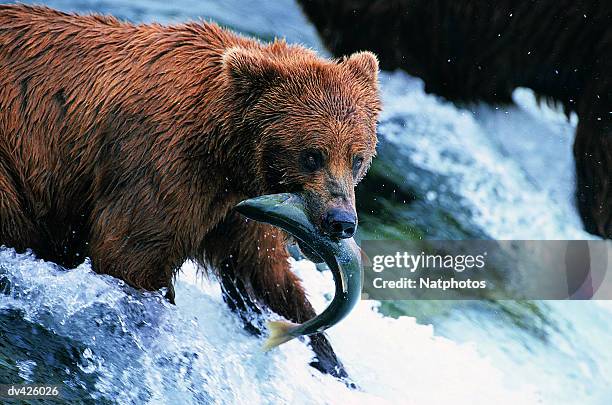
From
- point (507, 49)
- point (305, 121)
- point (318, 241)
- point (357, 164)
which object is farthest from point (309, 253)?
point (507, 49)

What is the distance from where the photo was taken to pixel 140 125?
502 cm

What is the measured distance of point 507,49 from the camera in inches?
319

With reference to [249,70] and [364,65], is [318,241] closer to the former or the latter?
[249,70]

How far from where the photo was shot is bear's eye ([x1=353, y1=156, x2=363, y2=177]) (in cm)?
481

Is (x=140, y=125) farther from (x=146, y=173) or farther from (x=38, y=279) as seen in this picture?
(x=38, y=279)

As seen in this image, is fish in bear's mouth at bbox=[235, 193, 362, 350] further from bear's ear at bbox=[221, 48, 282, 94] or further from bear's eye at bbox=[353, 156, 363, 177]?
bear's ear at bbox=[221, 48, 282, 94]

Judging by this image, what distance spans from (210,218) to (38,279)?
844 mm

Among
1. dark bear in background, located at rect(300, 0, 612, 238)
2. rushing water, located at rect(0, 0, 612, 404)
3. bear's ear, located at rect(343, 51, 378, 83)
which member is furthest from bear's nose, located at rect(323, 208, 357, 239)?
dark bear in background, located at rect(300, 0, 612, 238)

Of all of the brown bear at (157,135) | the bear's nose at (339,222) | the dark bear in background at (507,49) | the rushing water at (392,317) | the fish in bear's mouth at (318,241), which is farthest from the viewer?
the dark bear in background at (507,49)

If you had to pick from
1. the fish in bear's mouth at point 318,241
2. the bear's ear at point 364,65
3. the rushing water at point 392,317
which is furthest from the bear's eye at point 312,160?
the rushing water at point 392,317

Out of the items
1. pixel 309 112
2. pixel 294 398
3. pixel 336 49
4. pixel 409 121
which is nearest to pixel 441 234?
pixel 409 121

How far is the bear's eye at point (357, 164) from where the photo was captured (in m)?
4.81

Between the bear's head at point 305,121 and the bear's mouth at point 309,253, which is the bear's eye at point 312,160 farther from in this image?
the bear's mouth at point 309,253

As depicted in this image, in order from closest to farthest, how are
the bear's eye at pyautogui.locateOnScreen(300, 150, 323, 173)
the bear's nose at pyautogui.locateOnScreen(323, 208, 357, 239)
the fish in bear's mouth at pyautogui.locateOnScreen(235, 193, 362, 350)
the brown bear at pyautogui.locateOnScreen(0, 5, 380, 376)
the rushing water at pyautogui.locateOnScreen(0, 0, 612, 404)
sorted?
the bear's nose at pyautogui.locateOnScreen(323, 208, 357, 239) < the fish in bear's mouth at pyautogui.locateOnScreen(235, 193, 362, 350) < the bear's eye at pyautogui.locateOnScreen(300, 150, 323, 173) < the brown bear at pyautogui.locateOnScreen(0, 5, 380, 376) < the rushing water at pyautogui.locateOnScreen(0, 0, 612, 404)
